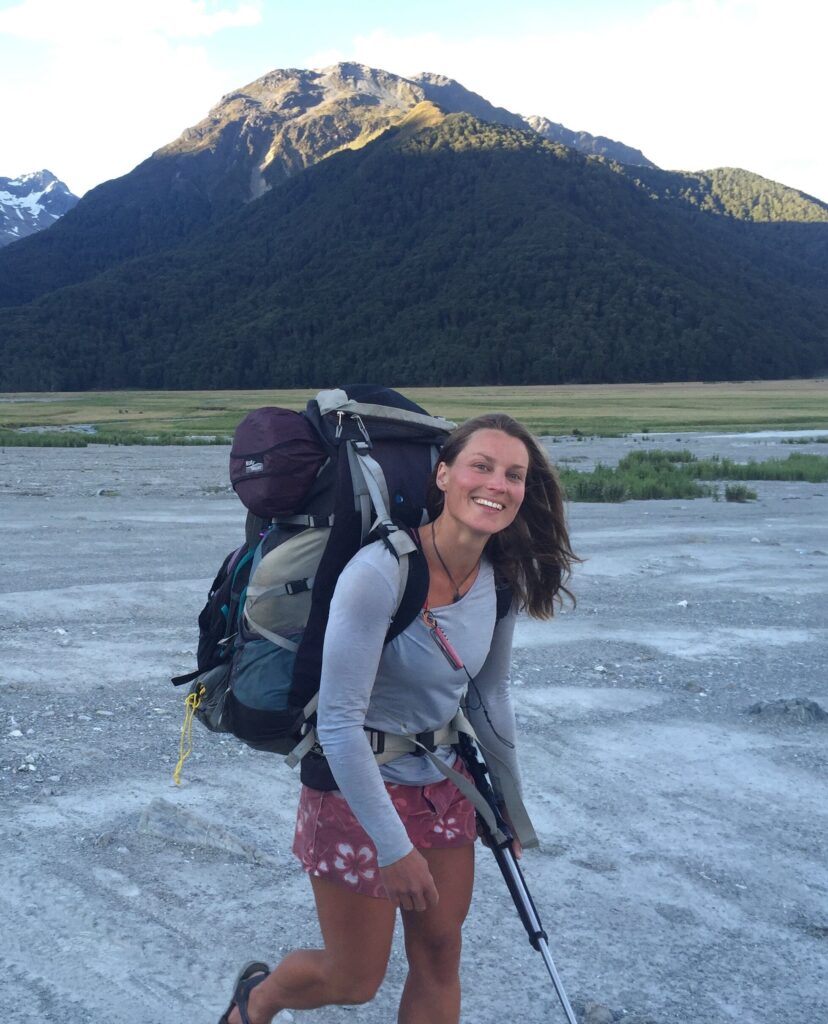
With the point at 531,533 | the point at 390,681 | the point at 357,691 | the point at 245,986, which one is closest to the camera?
the point at 357,691

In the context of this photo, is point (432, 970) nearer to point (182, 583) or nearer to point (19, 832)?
point (19, 832)

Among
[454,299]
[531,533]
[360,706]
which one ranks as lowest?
[360,706]

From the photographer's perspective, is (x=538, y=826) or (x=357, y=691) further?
(x=538, y=826)

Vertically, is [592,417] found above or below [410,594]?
below

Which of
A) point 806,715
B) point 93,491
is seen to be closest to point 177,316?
point 93,491

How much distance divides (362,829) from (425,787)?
185 mm

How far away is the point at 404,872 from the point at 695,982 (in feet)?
4.98

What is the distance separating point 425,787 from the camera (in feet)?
8.46

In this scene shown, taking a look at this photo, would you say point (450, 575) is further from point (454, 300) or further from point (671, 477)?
point (454, 300)

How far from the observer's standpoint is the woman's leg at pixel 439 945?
2.54 m

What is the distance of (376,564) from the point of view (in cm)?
232

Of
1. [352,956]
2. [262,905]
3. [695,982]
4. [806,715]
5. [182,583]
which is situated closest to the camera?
[352,956]

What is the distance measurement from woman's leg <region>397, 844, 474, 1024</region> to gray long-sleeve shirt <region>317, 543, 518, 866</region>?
0.75 feet

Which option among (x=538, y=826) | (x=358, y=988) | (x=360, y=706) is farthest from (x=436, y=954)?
(x=538, y=826)
